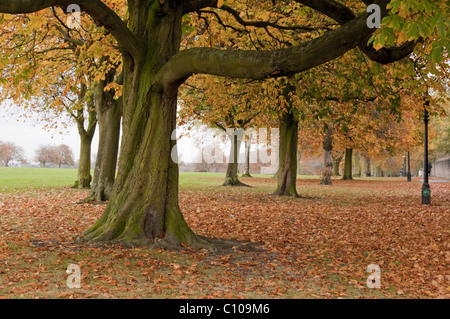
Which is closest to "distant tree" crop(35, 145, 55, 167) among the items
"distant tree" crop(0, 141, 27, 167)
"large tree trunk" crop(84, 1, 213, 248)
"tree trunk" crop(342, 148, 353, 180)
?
"distant tree" crop(0, 141, 27, 167)

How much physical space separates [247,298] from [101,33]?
823cm

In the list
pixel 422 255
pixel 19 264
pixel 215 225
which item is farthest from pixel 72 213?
pixel 422 255

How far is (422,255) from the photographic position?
8055mm

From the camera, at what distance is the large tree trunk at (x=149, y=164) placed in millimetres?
7898

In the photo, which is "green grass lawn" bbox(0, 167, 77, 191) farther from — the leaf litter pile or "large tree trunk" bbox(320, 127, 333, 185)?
"large tree trunk" bbox(320, 127, 333, 185)

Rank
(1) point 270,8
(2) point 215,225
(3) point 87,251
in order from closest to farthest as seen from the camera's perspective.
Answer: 1. (3) point 87,251
2. (2) point 215,225
3. (1) point 270,8

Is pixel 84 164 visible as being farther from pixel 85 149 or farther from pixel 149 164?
pixel 149 164

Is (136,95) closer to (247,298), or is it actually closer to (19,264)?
(19,264)

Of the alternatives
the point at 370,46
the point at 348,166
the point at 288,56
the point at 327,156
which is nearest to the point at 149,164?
the point at 288,56

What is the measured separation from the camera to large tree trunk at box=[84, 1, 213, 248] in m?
7.90

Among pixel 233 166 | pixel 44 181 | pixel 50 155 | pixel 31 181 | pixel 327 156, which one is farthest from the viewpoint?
pixel 50 155

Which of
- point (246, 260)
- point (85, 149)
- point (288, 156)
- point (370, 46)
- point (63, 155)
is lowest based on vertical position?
point (246, 260)

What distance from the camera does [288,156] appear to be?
1983 centimetres

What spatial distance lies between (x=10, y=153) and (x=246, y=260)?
125 meters
